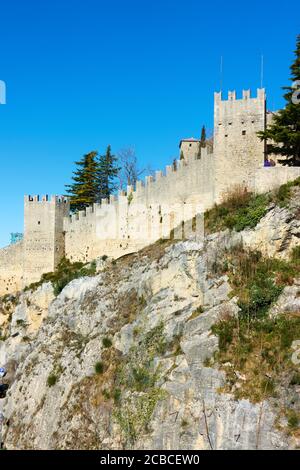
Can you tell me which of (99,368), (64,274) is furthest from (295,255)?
(64,274)

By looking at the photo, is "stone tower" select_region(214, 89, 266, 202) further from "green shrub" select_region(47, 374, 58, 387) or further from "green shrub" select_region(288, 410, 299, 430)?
"green shrub" select_region(47, 374, 58, 387)

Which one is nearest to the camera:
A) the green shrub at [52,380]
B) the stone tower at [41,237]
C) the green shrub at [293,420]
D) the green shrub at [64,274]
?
the green shrub at [293,420]

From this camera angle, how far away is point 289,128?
25625 millimetres

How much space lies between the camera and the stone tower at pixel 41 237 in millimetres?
38125

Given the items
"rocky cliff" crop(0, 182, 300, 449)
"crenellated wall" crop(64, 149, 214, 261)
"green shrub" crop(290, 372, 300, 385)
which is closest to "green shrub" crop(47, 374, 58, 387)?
"rocky cliff" crop(0, 182, 300, 449)

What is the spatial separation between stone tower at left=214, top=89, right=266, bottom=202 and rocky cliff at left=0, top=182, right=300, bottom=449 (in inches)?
130

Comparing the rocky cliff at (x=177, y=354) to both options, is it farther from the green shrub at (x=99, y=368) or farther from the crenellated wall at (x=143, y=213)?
the crenellated wall at (x=143, y=213)

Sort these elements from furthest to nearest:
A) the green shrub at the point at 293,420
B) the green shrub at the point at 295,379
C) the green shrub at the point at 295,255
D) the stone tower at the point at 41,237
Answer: the stone tower at the point at 41,237, the green shrub at the point at 295,255, the green shrub at the point at 295,379, the green shrub at the point at 293,420

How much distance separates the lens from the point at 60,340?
31.0 metres

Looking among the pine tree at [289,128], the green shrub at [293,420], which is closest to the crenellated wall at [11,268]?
the pine tree at [289,128]

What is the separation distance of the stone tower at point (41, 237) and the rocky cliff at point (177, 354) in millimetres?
5957

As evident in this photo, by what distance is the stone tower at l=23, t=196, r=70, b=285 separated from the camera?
125 feet

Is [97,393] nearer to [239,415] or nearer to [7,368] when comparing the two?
[239,415]

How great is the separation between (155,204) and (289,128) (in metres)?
→ 9.45
